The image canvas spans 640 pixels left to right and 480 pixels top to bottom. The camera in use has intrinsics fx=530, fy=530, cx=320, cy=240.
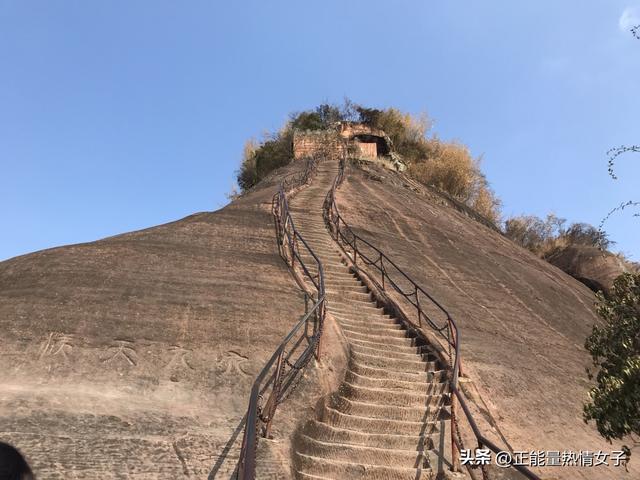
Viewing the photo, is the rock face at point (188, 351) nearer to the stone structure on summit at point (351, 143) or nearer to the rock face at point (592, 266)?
the rock face at point (592, 266)

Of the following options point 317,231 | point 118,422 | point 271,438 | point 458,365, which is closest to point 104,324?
point 118,422

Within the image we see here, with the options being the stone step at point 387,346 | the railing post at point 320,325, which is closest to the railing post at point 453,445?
the railing post at point 320,325

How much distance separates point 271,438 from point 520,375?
14.4ft

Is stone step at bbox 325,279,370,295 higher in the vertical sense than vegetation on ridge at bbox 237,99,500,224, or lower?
lower

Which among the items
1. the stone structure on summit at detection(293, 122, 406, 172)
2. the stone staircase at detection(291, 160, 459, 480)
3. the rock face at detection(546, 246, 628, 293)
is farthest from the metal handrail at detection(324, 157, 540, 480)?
the stone structure on summit at detection(293, 122, 406, 172)

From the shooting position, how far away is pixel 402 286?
33.8ft

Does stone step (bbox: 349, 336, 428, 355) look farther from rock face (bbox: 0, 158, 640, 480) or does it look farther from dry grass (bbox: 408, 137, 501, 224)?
dry grass (bbox: 408, 137, 501, 224)

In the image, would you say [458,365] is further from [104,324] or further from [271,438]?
[104,324]

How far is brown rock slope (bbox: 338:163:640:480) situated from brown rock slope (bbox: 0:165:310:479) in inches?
123

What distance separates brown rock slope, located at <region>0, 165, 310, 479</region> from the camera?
450 centimetres

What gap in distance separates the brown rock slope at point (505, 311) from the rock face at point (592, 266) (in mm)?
4429

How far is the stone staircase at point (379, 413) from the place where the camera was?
5.39 metres

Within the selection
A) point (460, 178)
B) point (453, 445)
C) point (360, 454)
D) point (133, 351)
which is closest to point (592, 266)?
point (460, 178)

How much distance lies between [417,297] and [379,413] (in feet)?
11.1
